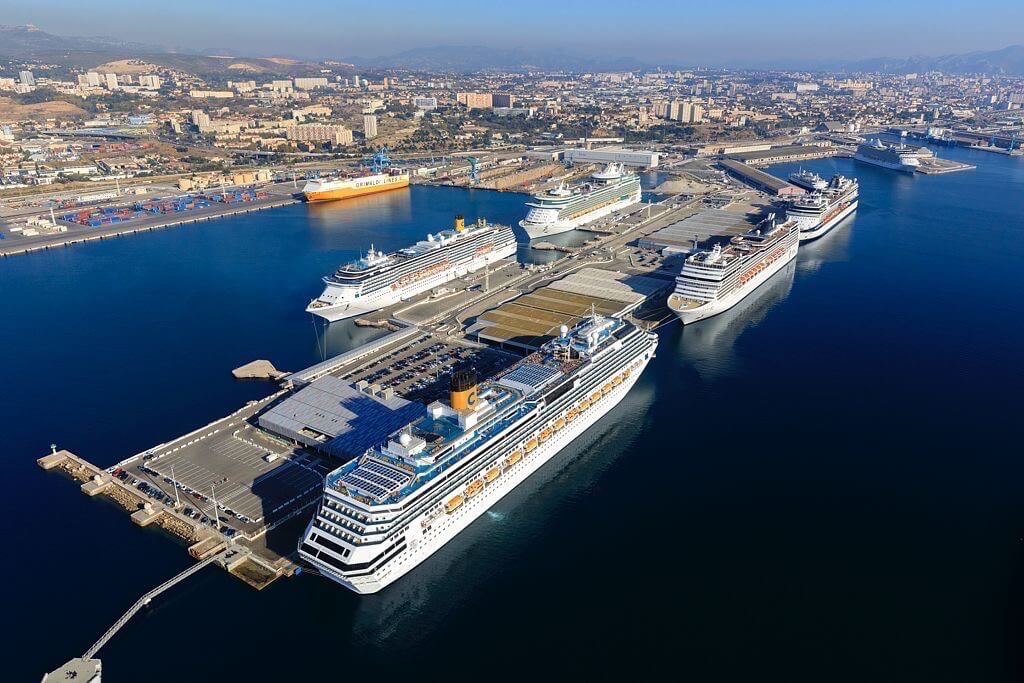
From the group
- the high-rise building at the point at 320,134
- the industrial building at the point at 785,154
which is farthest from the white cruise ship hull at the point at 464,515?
the high-rise building at the point at 320,134

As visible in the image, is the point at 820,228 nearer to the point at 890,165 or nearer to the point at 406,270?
the point at 406,270

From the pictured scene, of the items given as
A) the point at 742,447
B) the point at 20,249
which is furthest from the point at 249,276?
the point at 742,447

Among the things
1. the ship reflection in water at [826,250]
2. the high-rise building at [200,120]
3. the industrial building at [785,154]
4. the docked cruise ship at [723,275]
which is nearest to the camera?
the docked cruise ship at [723,275]

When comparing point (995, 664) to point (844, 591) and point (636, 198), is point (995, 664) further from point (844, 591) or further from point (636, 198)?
point (636, 198)

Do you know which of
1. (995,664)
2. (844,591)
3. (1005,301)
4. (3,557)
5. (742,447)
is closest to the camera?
(995,664)

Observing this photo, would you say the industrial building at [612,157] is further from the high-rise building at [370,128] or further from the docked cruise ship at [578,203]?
the high-rise building at [370,128]
